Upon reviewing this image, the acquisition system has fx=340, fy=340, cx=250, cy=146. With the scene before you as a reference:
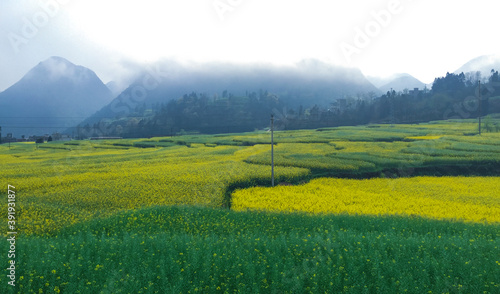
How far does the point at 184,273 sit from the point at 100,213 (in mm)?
7662

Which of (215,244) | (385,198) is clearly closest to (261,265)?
(215,244)

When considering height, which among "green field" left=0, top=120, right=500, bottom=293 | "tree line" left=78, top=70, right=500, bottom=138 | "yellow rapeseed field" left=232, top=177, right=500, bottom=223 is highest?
"tree line" left=78, top=70, right=500, bottom=138

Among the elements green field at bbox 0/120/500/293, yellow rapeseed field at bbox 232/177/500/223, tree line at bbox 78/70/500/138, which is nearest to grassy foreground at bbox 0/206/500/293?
green field at bbox 0/120/500/293

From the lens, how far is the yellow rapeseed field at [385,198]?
49.9ft

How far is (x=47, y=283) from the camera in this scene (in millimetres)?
6738

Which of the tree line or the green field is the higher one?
the tree line

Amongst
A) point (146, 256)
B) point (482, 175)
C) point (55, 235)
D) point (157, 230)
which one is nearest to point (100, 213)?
point (55, 235)

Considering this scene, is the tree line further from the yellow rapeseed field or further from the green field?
the green field

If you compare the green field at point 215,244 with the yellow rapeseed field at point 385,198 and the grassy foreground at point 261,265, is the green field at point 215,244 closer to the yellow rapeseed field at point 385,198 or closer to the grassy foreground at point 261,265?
the grassy foreground at point 261,265

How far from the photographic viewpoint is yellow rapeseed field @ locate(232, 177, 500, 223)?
598 inches

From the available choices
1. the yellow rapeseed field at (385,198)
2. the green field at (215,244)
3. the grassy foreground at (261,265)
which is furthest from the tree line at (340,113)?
the grassy foreground at (261,265)

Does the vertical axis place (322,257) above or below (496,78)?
below

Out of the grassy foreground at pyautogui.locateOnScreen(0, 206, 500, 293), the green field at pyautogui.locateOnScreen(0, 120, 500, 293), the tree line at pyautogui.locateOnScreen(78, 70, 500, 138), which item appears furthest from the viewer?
the tree line at pyautogui.locateOnScreen(78, 70, 500, 138)

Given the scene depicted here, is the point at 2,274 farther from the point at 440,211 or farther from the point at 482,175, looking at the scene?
the point at 482,175
